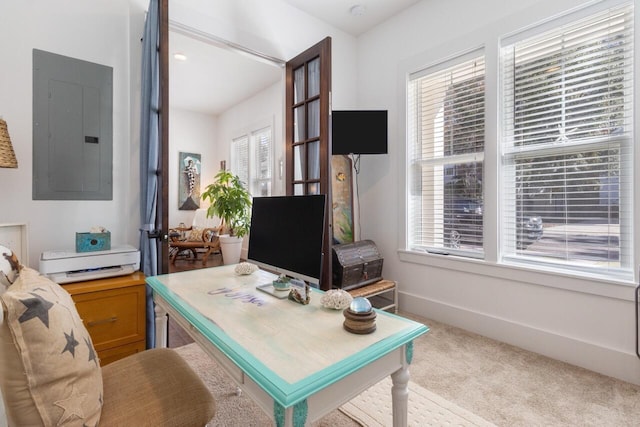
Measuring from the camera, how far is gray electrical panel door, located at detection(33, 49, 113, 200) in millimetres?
1958

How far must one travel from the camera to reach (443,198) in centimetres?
300

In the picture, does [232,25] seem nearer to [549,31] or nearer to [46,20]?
[46,20]

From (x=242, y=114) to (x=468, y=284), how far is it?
477cm

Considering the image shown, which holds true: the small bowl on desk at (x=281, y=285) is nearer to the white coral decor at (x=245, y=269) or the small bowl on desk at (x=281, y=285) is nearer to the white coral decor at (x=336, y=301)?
the white coral decor at (x=336, y=301)

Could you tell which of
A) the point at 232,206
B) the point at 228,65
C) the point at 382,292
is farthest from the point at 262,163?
the point at 382,292

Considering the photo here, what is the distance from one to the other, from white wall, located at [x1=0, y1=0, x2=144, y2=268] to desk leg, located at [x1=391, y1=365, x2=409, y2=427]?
6.89 feet

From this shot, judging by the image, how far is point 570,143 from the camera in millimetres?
2223

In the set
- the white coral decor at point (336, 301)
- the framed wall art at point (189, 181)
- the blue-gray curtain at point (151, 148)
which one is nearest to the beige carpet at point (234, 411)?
the blue-gray curtain at point (151, 148)

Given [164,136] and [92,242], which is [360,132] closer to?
[164,136]

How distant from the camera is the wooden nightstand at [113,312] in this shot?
178cm

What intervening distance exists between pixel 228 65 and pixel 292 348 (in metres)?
4.26

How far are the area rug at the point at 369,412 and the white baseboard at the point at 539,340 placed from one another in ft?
3.43

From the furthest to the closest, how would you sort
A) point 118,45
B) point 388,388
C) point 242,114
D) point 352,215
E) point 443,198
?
point 242,114
point 352,215
point 443,198
point 118,45
point 388,388

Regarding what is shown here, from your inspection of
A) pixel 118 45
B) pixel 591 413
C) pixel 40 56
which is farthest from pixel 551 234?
pixel 40 56
